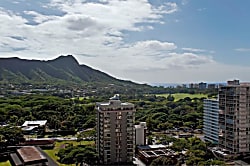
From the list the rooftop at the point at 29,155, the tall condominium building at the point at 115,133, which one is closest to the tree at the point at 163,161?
the tall condominium building at the point at 115,133

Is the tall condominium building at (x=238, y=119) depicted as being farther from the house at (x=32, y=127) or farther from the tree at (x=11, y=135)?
the house at (x=32, y=127)

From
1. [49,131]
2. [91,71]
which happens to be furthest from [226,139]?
[91,71]

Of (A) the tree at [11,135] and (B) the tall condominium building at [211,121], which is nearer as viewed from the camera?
(A) the tree at [11,135]

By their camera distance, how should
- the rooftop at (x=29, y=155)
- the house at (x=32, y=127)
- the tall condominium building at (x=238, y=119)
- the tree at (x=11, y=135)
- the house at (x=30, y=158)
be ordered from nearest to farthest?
1. the house at (x=30, y=158)
2. the rooftop at (x=29, y=155)
3. the tall condominium building at (x=238, y=119)
4. the tree at (x=11, y=135)
5. the house at (x=32, y=127)

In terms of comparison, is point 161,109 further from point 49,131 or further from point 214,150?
point 214,150

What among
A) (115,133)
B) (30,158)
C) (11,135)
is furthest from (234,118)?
(11,135)

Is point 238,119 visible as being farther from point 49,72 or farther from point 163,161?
point 49,72
